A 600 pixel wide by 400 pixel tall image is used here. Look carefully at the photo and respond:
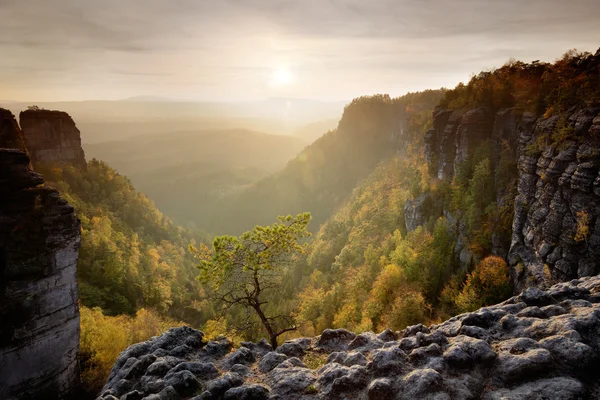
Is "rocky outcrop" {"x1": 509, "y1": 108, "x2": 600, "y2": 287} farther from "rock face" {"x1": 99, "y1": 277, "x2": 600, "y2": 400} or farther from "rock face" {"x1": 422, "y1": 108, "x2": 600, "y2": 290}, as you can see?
"rock face" {"x1": 99, "y1": 277, "x2": 600, "y2": 400}

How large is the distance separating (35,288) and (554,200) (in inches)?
1568

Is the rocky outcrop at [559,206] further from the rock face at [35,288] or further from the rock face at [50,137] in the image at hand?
the rock face at [50,137]

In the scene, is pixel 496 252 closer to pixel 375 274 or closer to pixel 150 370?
pixel 375 274

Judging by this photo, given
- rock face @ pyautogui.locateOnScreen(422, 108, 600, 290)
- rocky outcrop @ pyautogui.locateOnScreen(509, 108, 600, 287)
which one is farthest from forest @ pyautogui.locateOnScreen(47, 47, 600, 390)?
rocky outcrop @ pyautogui.locateOnScreen(509, 108, 600, 287)

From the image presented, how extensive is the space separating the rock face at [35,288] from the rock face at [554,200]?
120 ft

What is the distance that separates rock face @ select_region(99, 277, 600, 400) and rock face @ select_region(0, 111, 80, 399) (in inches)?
378

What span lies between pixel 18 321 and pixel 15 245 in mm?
4762

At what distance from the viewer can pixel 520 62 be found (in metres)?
46.7

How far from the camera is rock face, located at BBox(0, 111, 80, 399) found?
66.6ft

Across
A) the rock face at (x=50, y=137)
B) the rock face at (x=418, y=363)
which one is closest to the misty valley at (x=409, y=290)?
the rock face at (x=418, y=363)

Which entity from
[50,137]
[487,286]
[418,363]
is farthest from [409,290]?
[50,137]

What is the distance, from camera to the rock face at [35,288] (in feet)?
66.6

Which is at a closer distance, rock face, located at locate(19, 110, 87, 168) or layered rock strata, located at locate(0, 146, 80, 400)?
layered rock strata, located at locate(0, 146, 80, 400)

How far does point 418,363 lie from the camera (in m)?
12.1
